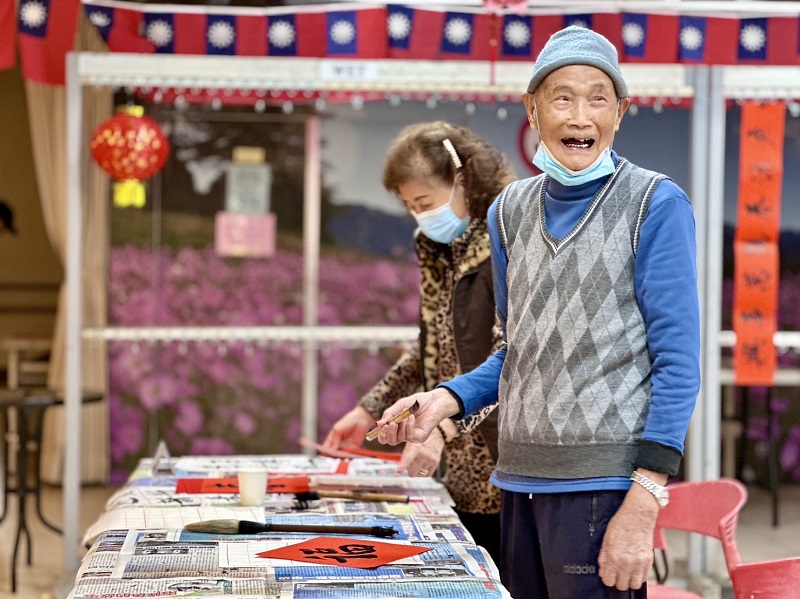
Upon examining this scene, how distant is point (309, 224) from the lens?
686cm

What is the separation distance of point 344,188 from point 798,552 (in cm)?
338

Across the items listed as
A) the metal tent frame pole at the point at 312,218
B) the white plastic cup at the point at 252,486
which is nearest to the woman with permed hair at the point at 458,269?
the white plastic cup at the point at 252,486

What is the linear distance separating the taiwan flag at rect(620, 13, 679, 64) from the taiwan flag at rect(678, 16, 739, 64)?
0.12ft

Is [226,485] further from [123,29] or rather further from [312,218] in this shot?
[312,218]

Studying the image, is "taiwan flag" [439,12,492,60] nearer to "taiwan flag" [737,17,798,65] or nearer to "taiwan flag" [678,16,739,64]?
"taiwan flag" [678,16,739,64]

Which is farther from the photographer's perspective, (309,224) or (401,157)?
(309,224)

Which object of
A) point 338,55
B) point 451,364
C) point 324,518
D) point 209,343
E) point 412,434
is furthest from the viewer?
point 209,343

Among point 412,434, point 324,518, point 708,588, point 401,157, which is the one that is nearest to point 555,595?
point 412,434

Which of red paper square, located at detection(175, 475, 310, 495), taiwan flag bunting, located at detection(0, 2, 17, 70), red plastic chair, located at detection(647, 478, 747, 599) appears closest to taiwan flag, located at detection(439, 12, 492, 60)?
taiwan flag bunting, located at detection(0, 2, 17, 70)

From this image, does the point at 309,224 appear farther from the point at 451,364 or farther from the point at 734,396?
the point at 451,364

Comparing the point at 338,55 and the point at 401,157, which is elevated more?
the point at 338,55

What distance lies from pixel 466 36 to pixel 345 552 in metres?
3.24

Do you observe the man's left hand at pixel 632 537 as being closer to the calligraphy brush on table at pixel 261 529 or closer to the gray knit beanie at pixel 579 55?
the calligraphy brush on table at pixel 261 529

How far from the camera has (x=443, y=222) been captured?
270 cm
